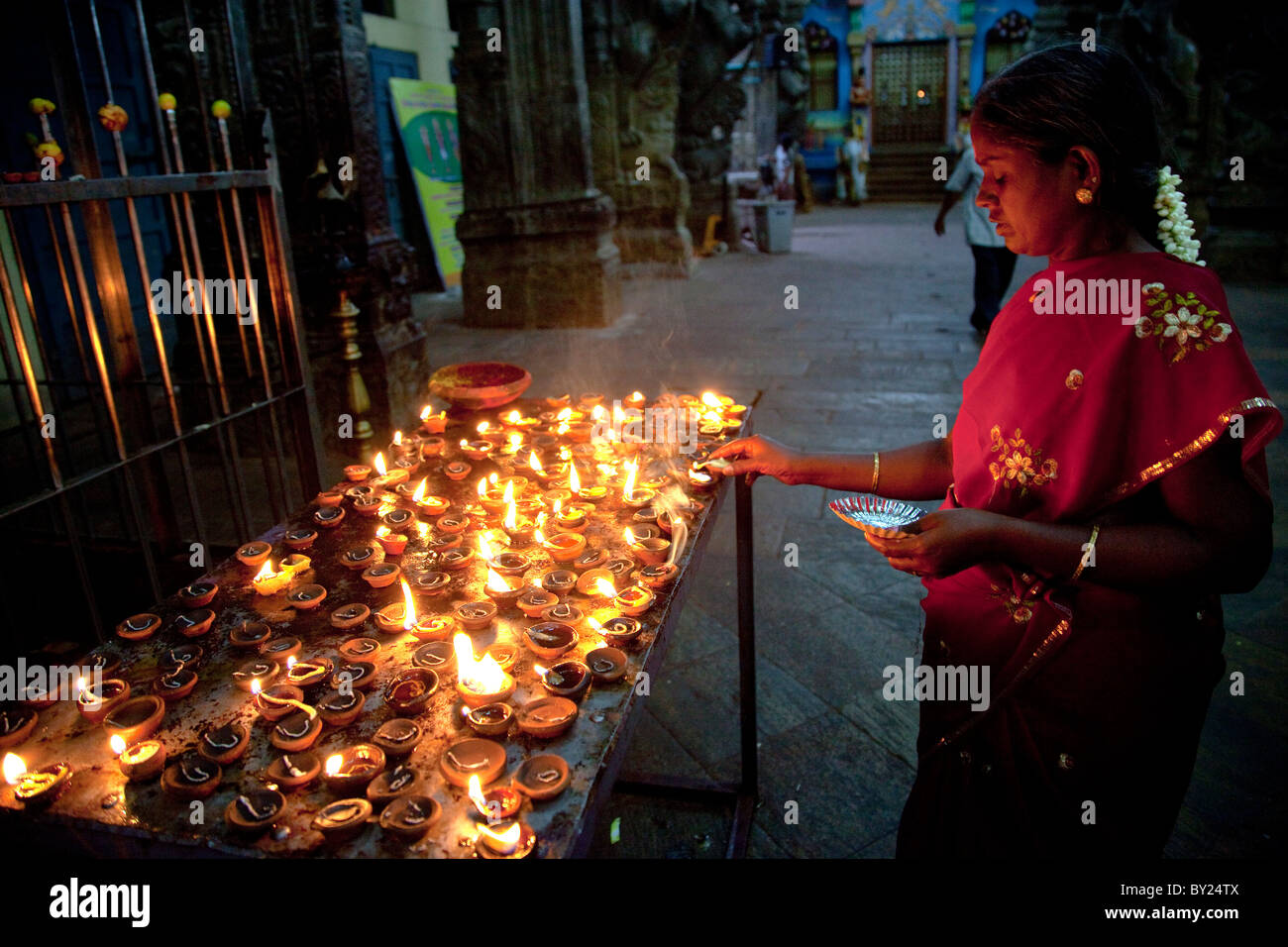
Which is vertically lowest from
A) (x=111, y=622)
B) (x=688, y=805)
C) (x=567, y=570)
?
(x=688, y=805)

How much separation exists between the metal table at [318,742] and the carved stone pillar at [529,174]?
7.71m

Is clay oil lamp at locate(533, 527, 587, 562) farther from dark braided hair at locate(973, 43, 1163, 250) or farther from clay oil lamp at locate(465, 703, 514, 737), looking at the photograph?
dark braided hair at locate(973, 43, 1163, 250)

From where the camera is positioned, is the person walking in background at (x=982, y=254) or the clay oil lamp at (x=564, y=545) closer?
the clay oil lamp at (x=564, y=545)

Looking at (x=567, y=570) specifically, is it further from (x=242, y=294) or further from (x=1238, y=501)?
(x=242, y=294)

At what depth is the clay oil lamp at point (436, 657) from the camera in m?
1.71

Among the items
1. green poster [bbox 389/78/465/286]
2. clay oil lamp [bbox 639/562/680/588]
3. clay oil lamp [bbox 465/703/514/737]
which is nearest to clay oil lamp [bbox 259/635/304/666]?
clay oil lamp [bbox 465/703/514/737]

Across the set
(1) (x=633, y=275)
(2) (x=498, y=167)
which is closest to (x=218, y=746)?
(2) (x=498, y=167)

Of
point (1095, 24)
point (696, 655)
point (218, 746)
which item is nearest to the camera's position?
point (218, 746)

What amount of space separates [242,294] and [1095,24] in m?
13.3

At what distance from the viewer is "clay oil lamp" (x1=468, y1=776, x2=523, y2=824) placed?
1.31 meters

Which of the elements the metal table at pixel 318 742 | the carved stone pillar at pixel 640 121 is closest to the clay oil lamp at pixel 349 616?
the metal table at pixel 318 742

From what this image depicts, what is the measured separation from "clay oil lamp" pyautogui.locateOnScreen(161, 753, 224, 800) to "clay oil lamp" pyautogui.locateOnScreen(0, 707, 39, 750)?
0.30 metres

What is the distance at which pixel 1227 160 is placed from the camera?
11.1m

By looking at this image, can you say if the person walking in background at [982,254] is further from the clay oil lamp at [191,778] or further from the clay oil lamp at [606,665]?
the clay oil lamp at [191,778]
